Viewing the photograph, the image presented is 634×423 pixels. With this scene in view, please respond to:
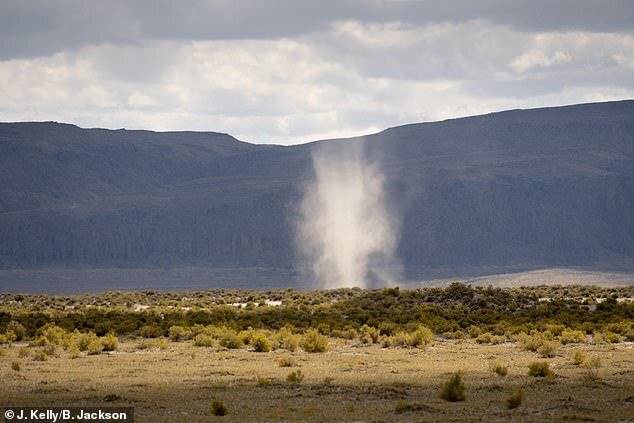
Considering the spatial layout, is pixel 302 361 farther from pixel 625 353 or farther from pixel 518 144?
pixel 518 144

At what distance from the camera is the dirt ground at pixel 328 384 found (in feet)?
72.8

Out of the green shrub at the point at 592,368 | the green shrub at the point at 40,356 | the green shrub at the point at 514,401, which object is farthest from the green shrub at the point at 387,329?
the green shrub at the point at 514,401

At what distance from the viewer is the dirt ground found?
72.8 ft

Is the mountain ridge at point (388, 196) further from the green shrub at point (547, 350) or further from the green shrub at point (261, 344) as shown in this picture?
the green shrub at point (547, 350)

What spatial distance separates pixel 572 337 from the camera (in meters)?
39.3

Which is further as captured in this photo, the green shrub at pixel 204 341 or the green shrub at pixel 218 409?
the green shrub at pixel 204 341

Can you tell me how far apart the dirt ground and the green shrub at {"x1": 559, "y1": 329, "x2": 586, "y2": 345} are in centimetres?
200

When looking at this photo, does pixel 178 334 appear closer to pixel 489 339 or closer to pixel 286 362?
pixel 489 339

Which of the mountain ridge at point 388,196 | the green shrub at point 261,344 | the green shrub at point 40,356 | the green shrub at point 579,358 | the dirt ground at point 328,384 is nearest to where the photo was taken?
the dirt ground at point 328,384

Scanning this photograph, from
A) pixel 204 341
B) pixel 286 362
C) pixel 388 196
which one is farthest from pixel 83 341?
pixel 388 196

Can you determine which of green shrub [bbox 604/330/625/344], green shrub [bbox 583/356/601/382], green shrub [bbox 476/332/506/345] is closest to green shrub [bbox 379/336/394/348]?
green shrub [bbox 476/332/506/345]

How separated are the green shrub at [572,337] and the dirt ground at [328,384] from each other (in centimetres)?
200

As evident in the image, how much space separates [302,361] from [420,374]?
4360 millimetres

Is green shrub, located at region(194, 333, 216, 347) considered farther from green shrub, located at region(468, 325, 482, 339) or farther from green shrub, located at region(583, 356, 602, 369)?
green shrub, located at region(583, 356, 602, 369)
